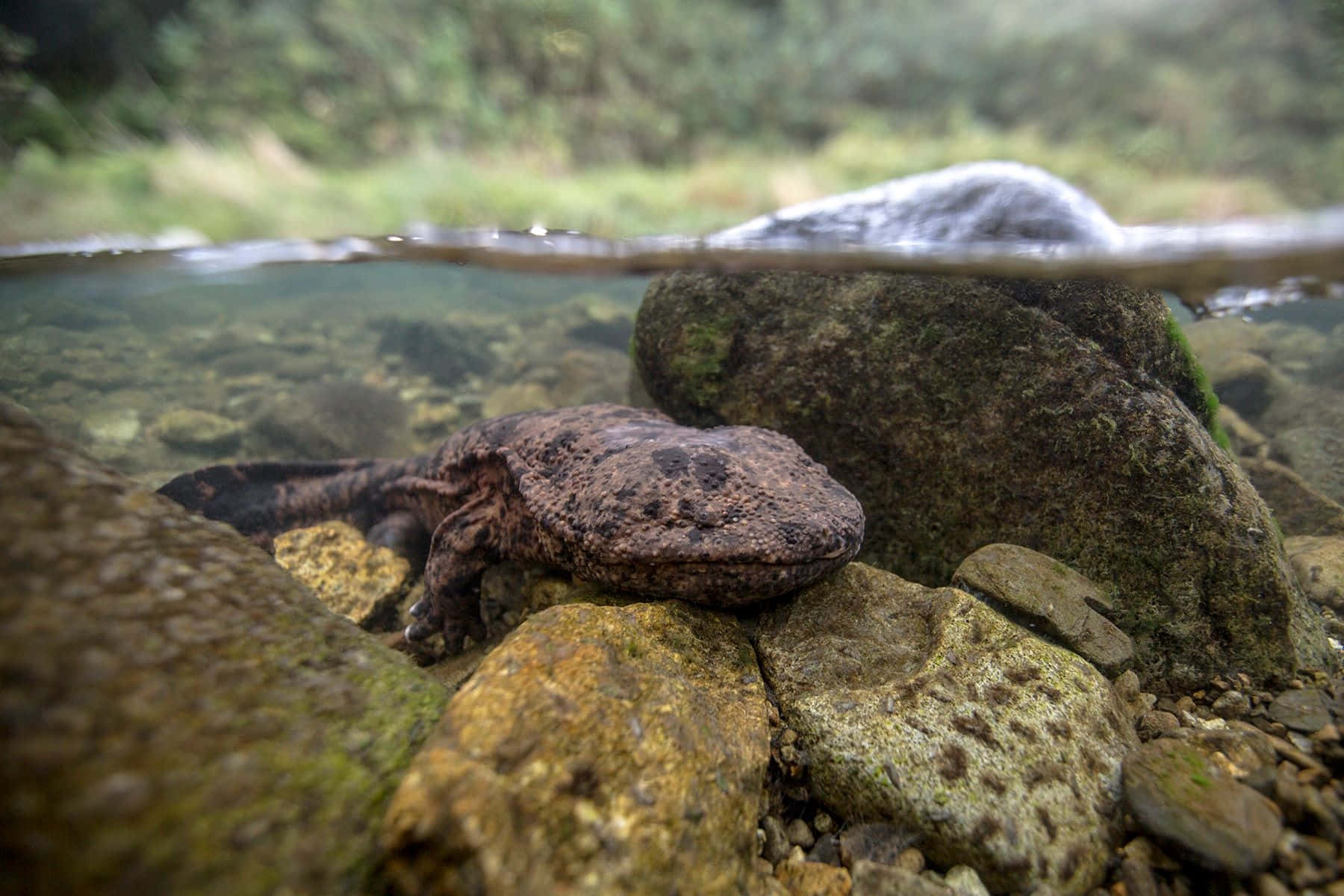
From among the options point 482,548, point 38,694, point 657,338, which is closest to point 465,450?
point 482,548

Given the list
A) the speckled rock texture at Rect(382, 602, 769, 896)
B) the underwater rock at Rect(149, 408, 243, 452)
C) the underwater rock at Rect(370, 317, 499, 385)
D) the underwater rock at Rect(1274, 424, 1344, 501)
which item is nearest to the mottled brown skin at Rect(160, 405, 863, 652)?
the speckled rock texture at Rect(382, 602, 769, 896)

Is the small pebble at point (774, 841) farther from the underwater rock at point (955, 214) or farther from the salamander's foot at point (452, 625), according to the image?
the underwater rock at point (955, 214)

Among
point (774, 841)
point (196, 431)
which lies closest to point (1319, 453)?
point (774, 841)

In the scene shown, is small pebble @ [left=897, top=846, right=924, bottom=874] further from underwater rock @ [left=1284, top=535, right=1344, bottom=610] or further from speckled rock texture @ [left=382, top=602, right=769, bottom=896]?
underwater rock @ [left=1284, top=535, right=1344, bottom=610]

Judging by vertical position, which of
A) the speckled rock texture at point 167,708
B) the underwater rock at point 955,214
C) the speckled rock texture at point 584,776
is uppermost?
the underwater rock at point 955,214

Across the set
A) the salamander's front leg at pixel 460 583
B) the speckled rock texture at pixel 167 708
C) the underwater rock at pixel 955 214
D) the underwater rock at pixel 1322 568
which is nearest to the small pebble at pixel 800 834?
the speckled rock texture at pixel 167 708

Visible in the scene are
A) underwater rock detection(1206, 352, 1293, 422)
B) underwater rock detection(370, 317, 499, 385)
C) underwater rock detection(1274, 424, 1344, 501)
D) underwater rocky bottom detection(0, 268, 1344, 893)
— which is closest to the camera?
underwater rocky bottom detection(0, 268, 1344, 893)
